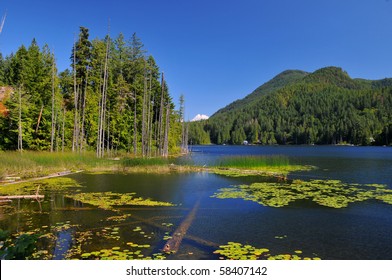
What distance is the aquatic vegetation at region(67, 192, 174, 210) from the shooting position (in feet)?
43.2

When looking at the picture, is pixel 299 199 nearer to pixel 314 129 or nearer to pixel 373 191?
pixel 373 191

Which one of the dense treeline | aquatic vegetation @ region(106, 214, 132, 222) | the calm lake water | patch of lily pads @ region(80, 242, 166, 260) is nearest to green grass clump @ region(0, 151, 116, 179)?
the dense treeline

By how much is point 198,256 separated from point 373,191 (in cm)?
1370

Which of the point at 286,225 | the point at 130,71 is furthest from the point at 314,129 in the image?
the point at 286,225

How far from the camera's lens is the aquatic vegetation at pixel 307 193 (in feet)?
47.0

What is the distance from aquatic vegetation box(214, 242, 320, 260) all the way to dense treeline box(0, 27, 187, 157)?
2605cm

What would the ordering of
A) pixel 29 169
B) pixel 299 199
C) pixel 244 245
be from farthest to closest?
pixel 29 169, pixel 299 199, pixel 244 245

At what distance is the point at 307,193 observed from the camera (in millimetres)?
16328

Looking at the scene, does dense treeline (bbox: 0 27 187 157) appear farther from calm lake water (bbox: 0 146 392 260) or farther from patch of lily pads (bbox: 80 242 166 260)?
patch of lily pads (bbox: 80 242 166 260)

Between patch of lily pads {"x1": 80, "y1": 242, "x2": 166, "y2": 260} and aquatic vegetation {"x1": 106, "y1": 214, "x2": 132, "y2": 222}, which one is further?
aquatic vegetation {"x1": 106, "y1": 214, "x2": 132, "y2": 222}

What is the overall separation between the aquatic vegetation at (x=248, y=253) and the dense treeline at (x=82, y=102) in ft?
85.5

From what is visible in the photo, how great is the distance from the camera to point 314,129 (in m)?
195

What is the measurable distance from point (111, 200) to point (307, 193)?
963 cm

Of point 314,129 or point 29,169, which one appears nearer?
point 29,169
